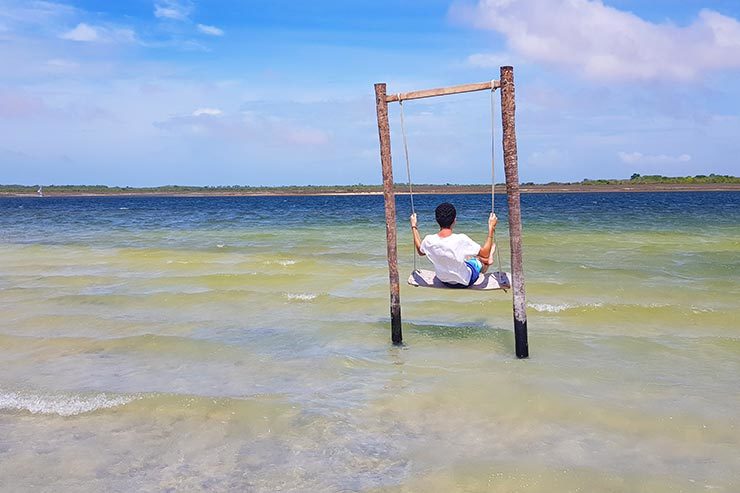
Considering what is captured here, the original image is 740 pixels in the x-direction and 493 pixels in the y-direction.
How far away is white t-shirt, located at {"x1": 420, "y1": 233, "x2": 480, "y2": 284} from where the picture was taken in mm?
7766

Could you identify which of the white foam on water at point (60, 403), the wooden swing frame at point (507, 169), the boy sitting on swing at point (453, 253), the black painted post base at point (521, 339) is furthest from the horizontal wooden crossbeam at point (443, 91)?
the white foam on water at point (60, 403)

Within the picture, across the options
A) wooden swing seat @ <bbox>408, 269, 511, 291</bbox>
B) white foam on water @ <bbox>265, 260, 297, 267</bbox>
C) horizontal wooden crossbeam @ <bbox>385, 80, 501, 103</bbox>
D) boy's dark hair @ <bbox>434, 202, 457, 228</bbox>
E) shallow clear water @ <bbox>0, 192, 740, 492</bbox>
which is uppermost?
horizontal wooden crossbeam @ <bbox>385, 80, 501, 103</bbox>

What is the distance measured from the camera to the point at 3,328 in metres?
10.0

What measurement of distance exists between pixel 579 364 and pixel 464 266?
182 cm

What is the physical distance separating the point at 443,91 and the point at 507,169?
47.6 inches

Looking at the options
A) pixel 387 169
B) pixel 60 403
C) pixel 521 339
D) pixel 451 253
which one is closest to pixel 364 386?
pixel 451 253

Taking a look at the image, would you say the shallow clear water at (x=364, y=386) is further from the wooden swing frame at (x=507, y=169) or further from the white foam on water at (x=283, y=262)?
the white foam on water at (x=283, y=262)

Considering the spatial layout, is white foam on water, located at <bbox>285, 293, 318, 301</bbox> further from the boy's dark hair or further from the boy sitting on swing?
the boy's dark hair

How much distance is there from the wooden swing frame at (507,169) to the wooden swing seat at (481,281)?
0.17m

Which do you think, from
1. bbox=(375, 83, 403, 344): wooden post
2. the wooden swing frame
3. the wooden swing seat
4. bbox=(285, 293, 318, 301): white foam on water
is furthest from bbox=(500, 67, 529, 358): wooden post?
bbox=(285, 293, 318, 301): white foam on water

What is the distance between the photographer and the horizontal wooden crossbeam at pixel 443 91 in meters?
7.52

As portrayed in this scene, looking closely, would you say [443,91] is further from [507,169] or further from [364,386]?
[364,386]

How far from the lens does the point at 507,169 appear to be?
7.53 m

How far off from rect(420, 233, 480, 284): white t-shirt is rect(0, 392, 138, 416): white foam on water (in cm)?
370
